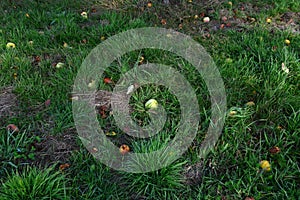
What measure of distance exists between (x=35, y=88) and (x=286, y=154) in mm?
1976

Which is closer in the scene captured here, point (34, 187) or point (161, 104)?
point (34, 187)

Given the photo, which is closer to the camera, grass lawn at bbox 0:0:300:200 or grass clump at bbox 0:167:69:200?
grass clump at bbox 0:167:69:200

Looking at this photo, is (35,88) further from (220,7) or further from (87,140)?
(220,7)

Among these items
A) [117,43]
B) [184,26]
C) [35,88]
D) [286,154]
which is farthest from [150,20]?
[286,154]

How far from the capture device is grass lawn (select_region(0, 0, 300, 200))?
6.06 ft

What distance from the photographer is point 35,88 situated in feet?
8.44

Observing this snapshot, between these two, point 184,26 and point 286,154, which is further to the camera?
point 184,26

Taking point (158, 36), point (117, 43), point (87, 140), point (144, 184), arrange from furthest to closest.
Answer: point (158, 36)
point (117, 43)
point (87, 140)
point (144, 184)

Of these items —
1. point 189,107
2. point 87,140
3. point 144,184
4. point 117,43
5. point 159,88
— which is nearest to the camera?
point 144,184

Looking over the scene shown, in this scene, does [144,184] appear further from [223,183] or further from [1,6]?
[1,6]

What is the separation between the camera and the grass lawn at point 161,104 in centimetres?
185

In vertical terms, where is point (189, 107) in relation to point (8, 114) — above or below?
above

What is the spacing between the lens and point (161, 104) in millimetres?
2342

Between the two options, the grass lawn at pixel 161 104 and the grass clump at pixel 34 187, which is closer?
the grass clump at pixel 34 187
